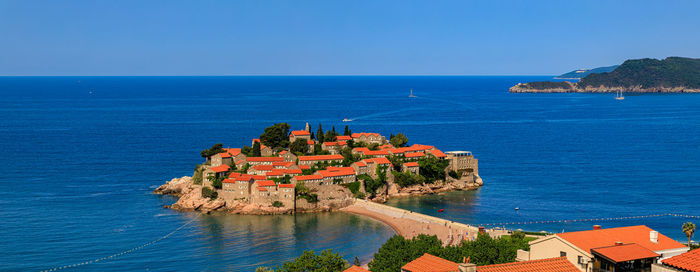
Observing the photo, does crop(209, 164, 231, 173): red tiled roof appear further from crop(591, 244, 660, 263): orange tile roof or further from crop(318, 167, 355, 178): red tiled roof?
crop(591, 244, 660, 263): orange tile roof

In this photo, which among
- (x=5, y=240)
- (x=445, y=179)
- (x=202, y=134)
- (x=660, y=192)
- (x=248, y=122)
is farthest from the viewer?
(x=248, y=122)

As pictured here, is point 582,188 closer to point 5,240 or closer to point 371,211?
point 371,211

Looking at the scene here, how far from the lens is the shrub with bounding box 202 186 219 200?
8456 cm

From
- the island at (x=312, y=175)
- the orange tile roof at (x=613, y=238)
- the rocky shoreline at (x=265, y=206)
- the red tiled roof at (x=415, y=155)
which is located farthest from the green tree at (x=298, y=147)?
the orange tile roof at (x=613, y=238)

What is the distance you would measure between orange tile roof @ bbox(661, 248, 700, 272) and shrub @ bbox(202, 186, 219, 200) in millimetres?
66419

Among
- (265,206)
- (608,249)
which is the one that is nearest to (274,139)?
(265,206)

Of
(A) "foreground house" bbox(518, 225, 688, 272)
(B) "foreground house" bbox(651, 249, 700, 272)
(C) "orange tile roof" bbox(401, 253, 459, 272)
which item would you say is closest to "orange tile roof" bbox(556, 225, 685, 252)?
(A) "foreground house" bbox(518, 225, 688, 272)

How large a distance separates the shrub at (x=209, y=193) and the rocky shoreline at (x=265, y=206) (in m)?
0.37

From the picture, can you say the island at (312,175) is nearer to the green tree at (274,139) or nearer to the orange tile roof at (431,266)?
the green tree at (274,139)

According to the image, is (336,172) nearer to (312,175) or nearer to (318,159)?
(312,175)

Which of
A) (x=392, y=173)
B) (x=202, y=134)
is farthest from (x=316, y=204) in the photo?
(x=202, y=134)

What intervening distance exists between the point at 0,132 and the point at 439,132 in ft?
339

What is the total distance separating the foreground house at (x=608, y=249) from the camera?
93.3 feet

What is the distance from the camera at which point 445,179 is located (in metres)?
97.9
